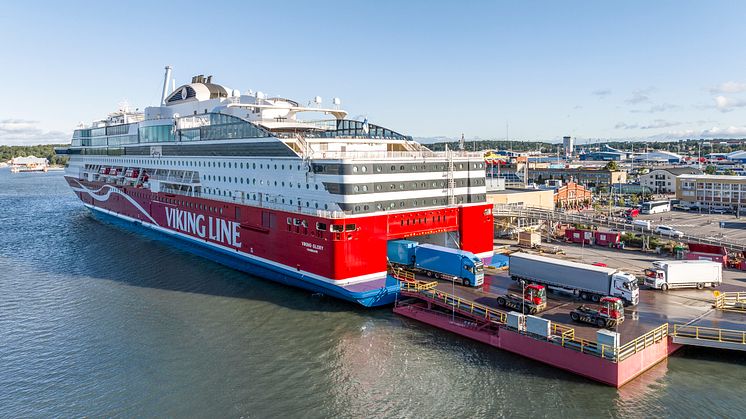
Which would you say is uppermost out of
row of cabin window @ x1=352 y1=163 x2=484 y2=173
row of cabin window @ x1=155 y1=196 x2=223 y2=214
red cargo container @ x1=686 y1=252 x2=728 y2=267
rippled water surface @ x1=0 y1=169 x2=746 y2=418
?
row of cabin window @ x1=352 y1=163 x2=484 y2=173

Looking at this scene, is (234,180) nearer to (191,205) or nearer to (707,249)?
(191,205)

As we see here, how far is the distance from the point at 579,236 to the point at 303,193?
80.6ft

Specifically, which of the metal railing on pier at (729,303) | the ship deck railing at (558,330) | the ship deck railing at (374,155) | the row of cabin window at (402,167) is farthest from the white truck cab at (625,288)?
the ship deck railing at (374,155)

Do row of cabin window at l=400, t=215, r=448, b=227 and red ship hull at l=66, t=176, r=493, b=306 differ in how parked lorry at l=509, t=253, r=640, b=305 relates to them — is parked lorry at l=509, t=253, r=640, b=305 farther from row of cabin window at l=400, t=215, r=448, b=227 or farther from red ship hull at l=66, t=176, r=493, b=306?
red ship hull at l=66, t=176, r=493, b=306

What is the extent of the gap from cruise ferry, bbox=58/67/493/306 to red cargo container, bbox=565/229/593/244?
1311cm

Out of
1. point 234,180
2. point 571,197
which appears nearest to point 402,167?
point 234,180

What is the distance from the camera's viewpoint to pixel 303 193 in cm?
2991

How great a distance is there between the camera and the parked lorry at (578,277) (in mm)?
23438

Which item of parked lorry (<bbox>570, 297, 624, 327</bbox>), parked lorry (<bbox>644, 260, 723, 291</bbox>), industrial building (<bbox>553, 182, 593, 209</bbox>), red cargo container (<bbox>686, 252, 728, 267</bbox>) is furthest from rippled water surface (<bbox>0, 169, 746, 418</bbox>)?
industrial building (<bbox>553, 182, 593, 209</bbox>)

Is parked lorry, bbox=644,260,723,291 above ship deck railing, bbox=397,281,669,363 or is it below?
above

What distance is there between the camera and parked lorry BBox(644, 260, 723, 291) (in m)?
26.4

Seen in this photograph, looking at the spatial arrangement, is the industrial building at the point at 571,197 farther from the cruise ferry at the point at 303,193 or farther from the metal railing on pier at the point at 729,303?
the metal railing on pier at the point at 729,303

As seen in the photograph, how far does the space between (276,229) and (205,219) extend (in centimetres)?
1011

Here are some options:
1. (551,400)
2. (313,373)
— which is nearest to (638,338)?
(551,400)
